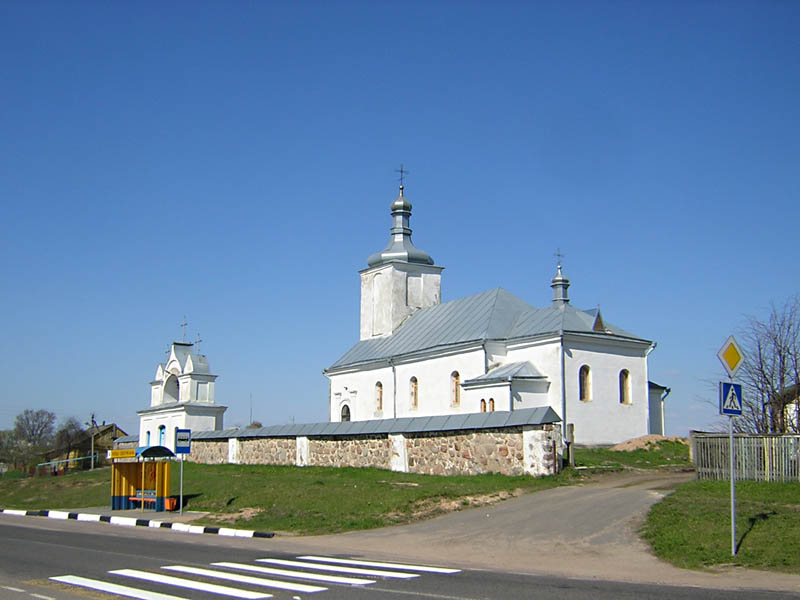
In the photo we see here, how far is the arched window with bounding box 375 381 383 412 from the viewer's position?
139 feet

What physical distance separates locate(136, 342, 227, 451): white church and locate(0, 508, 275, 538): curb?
18958 millimetres

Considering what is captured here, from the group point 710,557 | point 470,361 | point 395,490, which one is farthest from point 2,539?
point 470,361

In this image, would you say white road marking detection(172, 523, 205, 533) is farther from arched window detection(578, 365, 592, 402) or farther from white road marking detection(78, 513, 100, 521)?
arched window detection(578, 365, 592, 402)

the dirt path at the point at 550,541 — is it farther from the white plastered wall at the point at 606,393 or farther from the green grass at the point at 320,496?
the white plastered wall at the point at 606,393

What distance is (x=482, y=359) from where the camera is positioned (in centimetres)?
3491

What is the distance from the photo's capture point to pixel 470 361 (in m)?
35.7

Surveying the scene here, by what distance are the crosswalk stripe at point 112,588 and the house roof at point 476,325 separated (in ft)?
80.8

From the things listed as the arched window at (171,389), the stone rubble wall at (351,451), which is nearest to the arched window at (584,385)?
the stone rubble wall at (351,451)

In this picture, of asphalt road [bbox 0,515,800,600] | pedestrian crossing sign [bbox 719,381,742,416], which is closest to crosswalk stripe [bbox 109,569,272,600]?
asphalt road [bbox 0,515,800,600]

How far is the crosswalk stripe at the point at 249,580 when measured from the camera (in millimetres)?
9055

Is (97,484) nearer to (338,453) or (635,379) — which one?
(338,453)

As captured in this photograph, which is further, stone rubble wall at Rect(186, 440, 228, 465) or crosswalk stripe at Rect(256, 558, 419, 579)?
stone rubble wall at Rect(186, 440, 228, 465)

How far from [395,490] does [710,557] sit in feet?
30.0

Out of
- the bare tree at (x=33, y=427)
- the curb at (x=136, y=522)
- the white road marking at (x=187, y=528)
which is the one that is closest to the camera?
the curb at (x=136, y=522)
